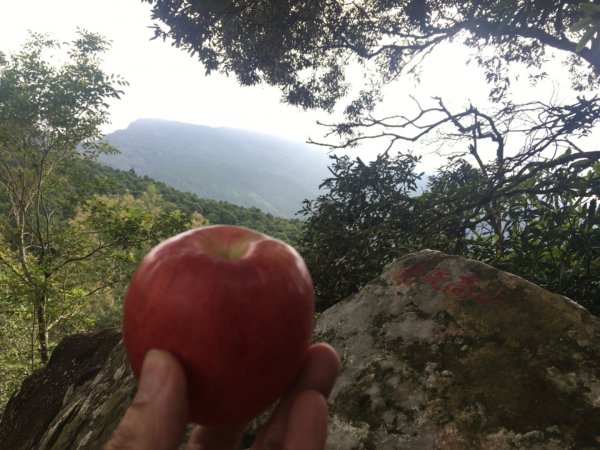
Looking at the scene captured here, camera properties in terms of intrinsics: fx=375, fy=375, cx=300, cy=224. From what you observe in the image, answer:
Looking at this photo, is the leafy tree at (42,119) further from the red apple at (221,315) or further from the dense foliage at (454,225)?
the red apple at (221,315)

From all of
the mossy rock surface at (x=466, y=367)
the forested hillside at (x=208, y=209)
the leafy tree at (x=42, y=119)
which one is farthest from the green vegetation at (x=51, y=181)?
the forested hillside at (x=208, y=209)

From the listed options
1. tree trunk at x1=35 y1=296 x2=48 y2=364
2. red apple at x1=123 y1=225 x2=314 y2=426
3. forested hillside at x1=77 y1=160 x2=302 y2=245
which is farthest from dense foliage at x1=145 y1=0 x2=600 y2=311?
forested hillside at x1=77 y1=160 x2=302 y2=245

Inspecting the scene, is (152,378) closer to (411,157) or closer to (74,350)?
(74,350)

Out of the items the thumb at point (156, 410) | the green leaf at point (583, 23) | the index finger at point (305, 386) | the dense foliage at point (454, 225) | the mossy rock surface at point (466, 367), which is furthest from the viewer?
the dense foliage at point (454, 225)

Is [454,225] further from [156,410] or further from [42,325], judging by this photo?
[42,325]

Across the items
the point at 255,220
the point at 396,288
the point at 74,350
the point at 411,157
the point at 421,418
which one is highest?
the point at 411,157

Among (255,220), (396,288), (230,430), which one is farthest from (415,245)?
(255,220)
